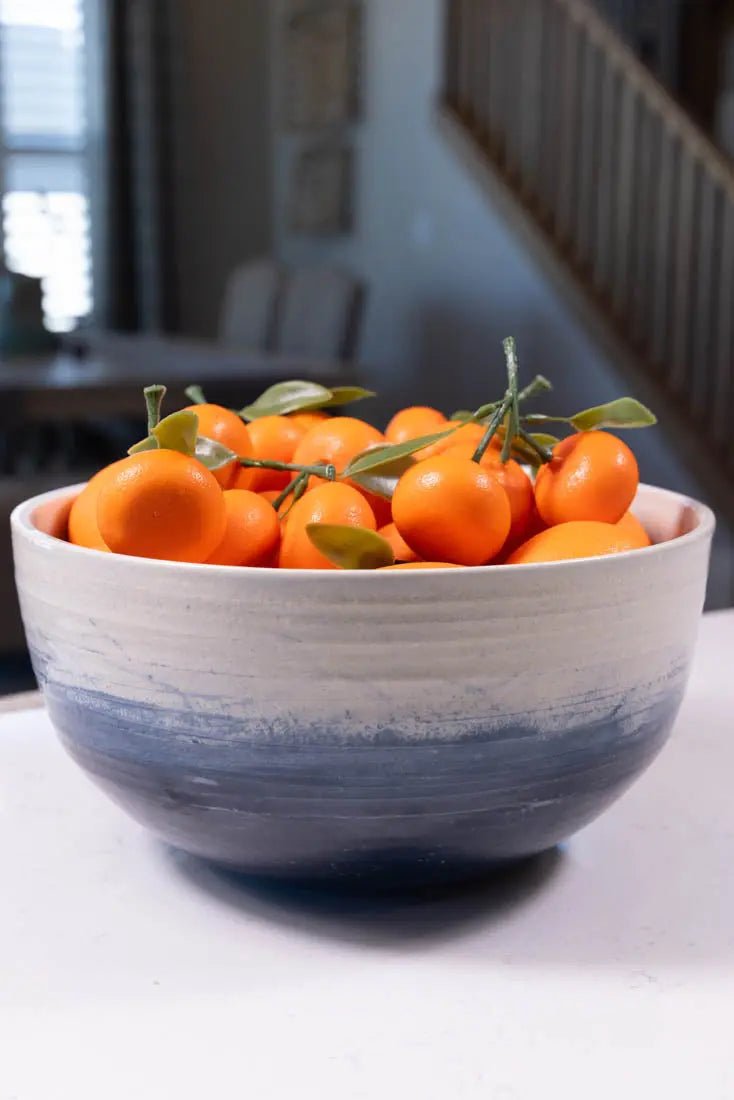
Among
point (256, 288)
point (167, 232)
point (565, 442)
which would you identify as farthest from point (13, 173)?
point (565, 442)

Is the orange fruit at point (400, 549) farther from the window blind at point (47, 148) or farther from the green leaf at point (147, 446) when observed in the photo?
the window blind at point (47, 148)

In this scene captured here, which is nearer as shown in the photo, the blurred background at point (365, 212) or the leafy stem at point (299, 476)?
the leafy stem at point (299, 476)

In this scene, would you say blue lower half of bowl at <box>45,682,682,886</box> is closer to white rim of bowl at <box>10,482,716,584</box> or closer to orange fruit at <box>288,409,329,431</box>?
white rim of bowl at <box>10,482,716,584</box>

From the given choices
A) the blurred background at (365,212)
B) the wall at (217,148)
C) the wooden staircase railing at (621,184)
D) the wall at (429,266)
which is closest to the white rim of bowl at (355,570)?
the blurred background at (365,212)

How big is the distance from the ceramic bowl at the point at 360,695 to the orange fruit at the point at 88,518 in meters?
0.05

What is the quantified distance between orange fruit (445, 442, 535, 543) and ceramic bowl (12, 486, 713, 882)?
0.08 m

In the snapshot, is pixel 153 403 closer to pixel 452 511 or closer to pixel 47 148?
pixel 452 511

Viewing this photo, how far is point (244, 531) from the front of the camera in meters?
0.51

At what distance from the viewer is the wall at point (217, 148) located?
245 inches

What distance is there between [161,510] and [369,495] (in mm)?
115

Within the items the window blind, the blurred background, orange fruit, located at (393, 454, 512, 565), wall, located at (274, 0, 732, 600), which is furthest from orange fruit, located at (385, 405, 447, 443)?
the window blind

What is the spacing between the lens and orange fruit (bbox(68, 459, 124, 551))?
0.54m

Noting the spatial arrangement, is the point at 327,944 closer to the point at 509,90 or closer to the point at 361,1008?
the point at 361,1008

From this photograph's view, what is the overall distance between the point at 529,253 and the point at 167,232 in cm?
241
